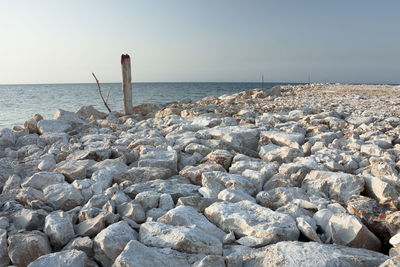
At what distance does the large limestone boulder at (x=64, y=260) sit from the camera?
5.42ft

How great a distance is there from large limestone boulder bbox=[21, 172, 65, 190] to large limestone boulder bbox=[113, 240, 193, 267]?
64.3 inches

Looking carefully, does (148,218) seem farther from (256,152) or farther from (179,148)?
(256,152)

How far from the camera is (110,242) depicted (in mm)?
1820

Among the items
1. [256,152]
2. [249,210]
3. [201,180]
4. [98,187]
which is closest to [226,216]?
[249,210]

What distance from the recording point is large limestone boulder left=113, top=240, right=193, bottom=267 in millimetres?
1646

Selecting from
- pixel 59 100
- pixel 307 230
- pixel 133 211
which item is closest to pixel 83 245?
pixel 133 211

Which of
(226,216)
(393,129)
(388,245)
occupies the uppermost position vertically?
(393,129)

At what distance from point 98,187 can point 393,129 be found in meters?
4.73

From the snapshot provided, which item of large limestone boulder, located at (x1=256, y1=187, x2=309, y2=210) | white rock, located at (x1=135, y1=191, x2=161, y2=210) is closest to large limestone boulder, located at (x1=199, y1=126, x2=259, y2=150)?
large limestone boulder, located at (x1=256, y1=187, x2=309, y2=210)

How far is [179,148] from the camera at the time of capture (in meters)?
4.02

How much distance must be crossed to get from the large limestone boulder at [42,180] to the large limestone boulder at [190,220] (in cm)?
147

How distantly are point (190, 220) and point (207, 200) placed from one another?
390 mm

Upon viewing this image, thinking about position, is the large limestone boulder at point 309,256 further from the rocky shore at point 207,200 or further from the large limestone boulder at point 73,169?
the large limestone boulder at point 73,169

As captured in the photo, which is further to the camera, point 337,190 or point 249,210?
point 337,190
